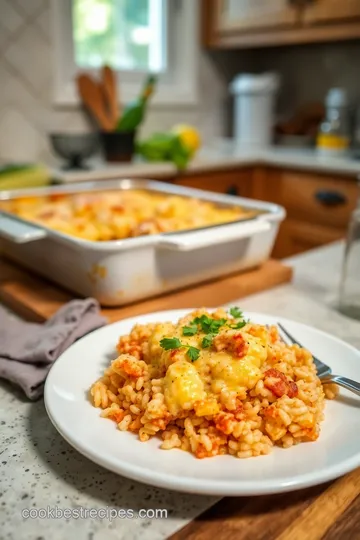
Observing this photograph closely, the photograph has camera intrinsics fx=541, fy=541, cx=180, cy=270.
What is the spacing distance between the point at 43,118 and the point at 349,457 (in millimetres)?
2049

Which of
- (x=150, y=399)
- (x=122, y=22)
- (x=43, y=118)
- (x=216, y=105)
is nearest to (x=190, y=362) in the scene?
(x=150, y=399)

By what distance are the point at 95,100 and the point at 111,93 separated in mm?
74

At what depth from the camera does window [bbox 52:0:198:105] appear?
2.24 meters

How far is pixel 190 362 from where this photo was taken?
54cm

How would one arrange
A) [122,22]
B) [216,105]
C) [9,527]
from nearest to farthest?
1. [9,527]
2. [122,22]
3. [216,105]

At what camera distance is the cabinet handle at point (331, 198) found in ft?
6.74

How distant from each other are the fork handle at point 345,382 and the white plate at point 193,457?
1 centimetres

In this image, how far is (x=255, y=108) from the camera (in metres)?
2.67

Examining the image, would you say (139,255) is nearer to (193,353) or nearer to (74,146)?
(193,353)

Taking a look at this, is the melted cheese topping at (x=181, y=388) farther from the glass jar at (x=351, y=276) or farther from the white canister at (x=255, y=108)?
the white canister at (x=255, y=108)

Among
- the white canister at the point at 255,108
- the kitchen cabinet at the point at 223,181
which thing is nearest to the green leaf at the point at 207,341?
the kitchen cabinet at the point at 223,181

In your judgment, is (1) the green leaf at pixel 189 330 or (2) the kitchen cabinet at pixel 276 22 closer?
(1) the green leaf at pixel 189 330

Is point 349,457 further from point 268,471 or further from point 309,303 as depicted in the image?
point 309,303

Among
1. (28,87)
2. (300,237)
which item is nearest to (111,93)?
(28,87)
